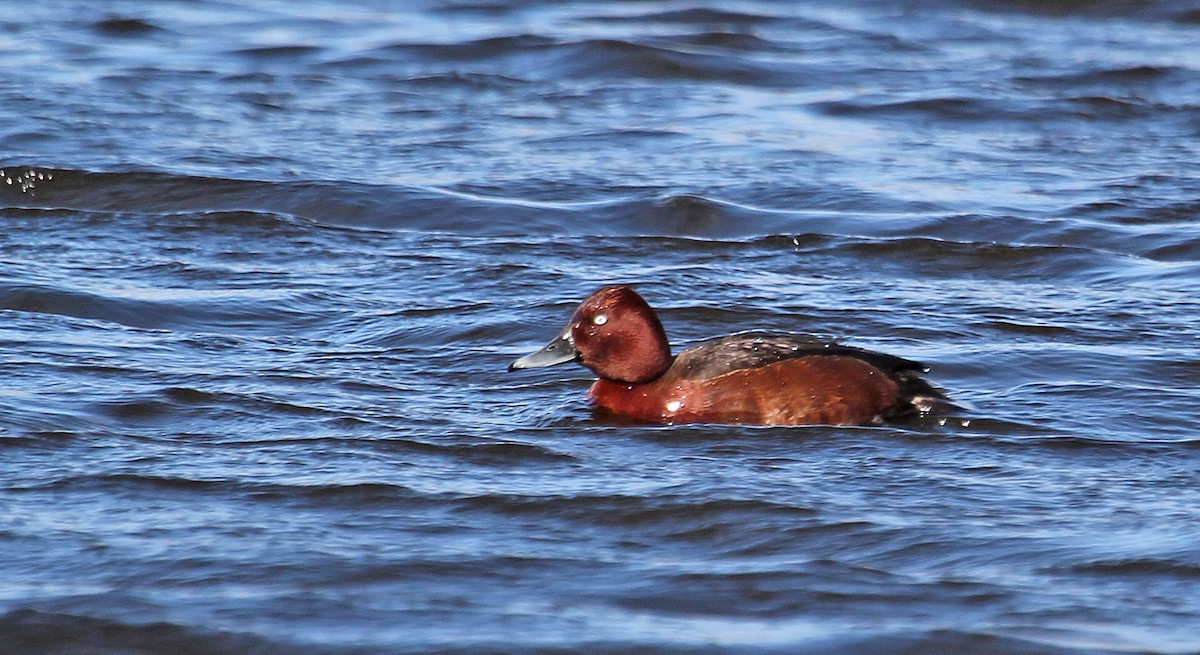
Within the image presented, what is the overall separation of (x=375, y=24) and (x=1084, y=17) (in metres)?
6.43

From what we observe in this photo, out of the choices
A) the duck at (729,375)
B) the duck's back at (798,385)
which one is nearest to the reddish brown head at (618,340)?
the duck at (729,375)

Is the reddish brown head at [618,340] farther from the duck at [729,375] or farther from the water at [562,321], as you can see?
the water at [562,321]

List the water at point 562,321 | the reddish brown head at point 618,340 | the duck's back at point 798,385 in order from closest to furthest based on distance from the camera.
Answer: the water at point 562,321 < the duck's back at point 798,385 < the reddish brown head at point 618,340

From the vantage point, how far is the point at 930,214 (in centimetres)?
1079

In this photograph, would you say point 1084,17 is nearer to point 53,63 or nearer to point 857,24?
point 857,24

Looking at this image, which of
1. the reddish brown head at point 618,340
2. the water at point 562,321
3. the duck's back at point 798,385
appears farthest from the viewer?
the reddish brown head at point 618,340

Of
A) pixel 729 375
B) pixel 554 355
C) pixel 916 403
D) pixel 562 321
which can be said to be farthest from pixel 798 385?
pixel 562 321

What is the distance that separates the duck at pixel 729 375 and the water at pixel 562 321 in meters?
0.13

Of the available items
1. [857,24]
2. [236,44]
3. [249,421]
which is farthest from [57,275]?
[857,24]

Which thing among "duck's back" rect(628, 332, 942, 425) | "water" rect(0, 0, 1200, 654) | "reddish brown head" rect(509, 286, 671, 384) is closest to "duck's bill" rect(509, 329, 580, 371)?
"reddish brown head" rect(509, 286, 671, 384)

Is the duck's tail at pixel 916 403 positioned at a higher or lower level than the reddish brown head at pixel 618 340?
lower

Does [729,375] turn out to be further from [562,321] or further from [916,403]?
[562,321]

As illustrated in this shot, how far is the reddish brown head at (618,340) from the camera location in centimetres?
748

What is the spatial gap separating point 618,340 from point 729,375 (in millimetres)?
496
